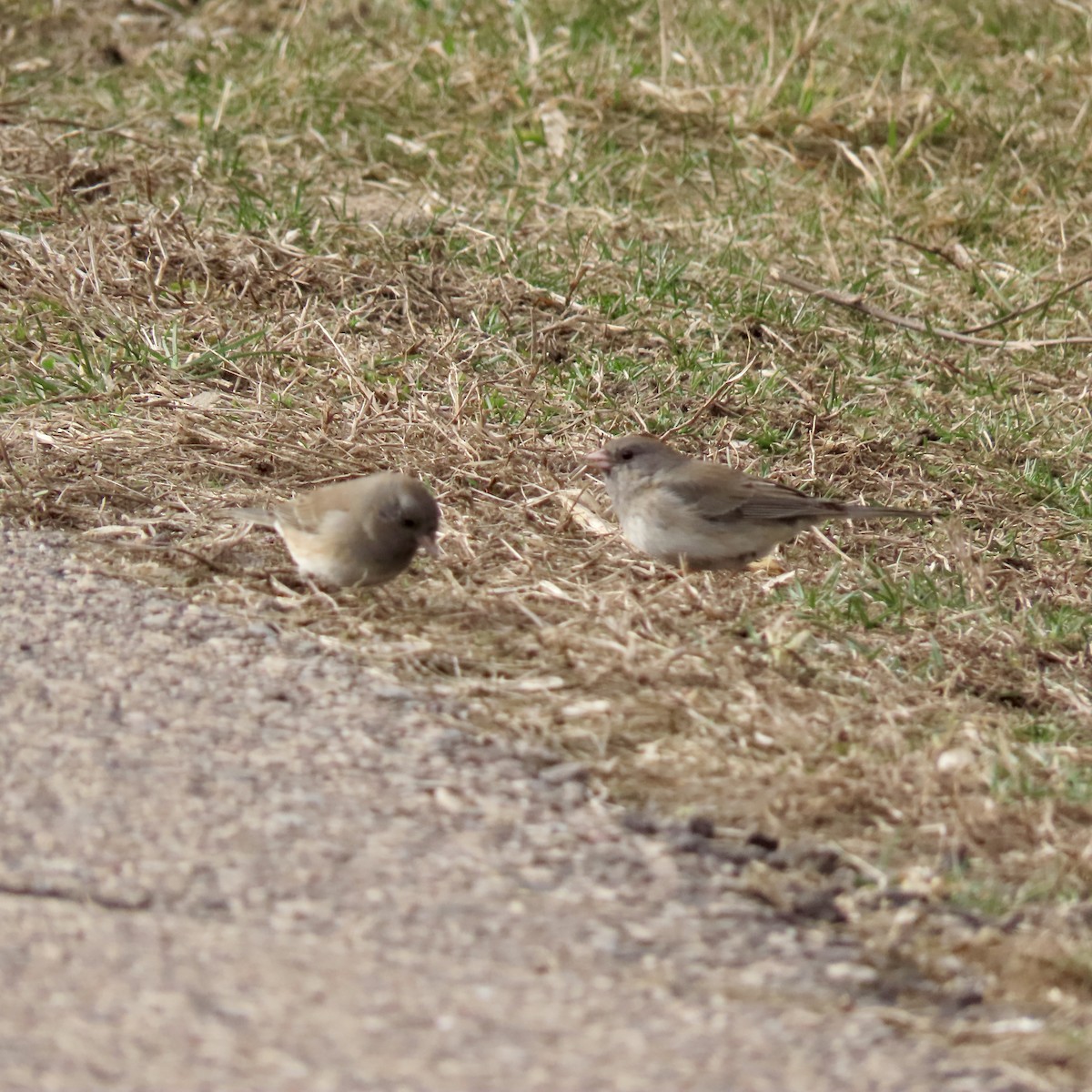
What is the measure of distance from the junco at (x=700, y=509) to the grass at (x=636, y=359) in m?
0.14

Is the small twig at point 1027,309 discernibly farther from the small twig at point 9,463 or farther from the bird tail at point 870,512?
the small twig at point 9,463

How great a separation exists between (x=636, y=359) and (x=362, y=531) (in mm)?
2195

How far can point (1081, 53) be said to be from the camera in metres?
9.27

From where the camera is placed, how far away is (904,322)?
6.76 meters

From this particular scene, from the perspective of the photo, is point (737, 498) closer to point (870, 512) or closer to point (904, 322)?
point (870, 512)

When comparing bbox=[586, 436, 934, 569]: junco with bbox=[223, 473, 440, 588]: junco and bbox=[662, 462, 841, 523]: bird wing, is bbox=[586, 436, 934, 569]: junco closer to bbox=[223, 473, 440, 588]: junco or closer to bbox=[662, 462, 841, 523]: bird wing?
bbox=[662, 462, 841, 523]: bird wing

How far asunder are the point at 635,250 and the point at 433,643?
10.6 feet

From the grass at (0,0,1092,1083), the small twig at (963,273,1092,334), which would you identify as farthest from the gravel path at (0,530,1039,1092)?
the small twig at (963,273,1092,334)

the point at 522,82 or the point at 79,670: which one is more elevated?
the point at 79,670

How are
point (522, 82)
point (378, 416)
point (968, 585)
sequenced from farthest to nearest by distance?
point (522, 82), point (378, 416), point (968, 585)

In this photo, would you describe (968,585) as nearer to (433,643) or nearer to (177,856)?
(433,643)

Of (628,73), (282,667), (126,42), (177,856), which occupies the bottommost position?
(126,42)

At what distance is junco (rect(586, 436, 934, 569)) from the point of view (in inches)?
191

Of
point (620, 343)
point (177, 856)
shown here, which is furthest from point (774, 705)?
point (620, 343)
